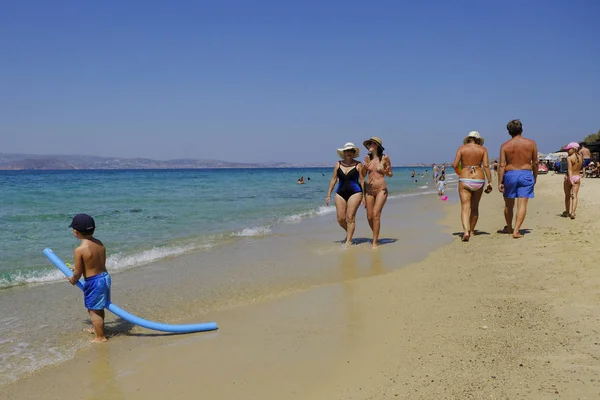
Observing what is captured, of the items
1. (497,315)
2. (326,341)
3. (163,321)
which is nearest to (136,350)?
(163,321)

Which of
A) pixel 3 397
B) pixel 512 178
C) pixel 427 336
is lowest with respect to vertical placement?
pixel 3 397

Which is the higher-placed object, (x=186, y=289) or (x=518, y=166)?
(x=518, y=166)

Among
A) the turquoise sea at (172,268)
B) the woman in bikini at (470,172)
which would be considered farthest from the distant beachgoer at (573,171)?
the woman in bikini at (470,172)

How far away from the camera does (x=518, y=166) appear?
749cm

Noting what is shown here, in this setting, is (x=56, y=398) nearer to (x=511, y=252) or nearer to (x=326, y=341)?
(x=326, y=341)

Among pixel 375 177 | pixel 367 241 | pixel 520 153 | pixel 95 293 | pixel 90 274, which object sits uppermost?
pixel 520 153

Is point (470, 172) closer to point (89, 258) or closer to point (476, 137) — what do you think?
point (476, 137)

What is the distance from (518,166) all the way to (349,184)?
2718 millimetres

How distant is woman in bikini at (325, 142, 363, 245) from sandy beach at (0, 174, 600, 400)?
2.70 m

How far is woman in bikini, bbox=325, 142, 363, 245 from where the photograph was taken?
26.7 feet

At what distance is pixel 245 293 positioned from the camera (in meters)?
5.50

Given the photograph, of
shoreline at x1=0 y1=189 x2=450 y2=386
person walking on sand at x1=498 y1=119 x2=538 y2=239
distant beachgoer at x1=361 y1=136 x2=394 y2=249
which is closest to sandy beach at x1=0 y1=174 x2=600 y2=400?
shoreline at x1=0 y1=189 x2=450 y2=386

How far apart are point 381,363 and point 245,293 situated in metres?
2.56

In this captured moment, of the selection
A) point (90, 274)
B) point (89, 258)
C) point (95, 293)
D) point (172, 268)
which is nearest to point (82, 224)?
point (89, 258)
